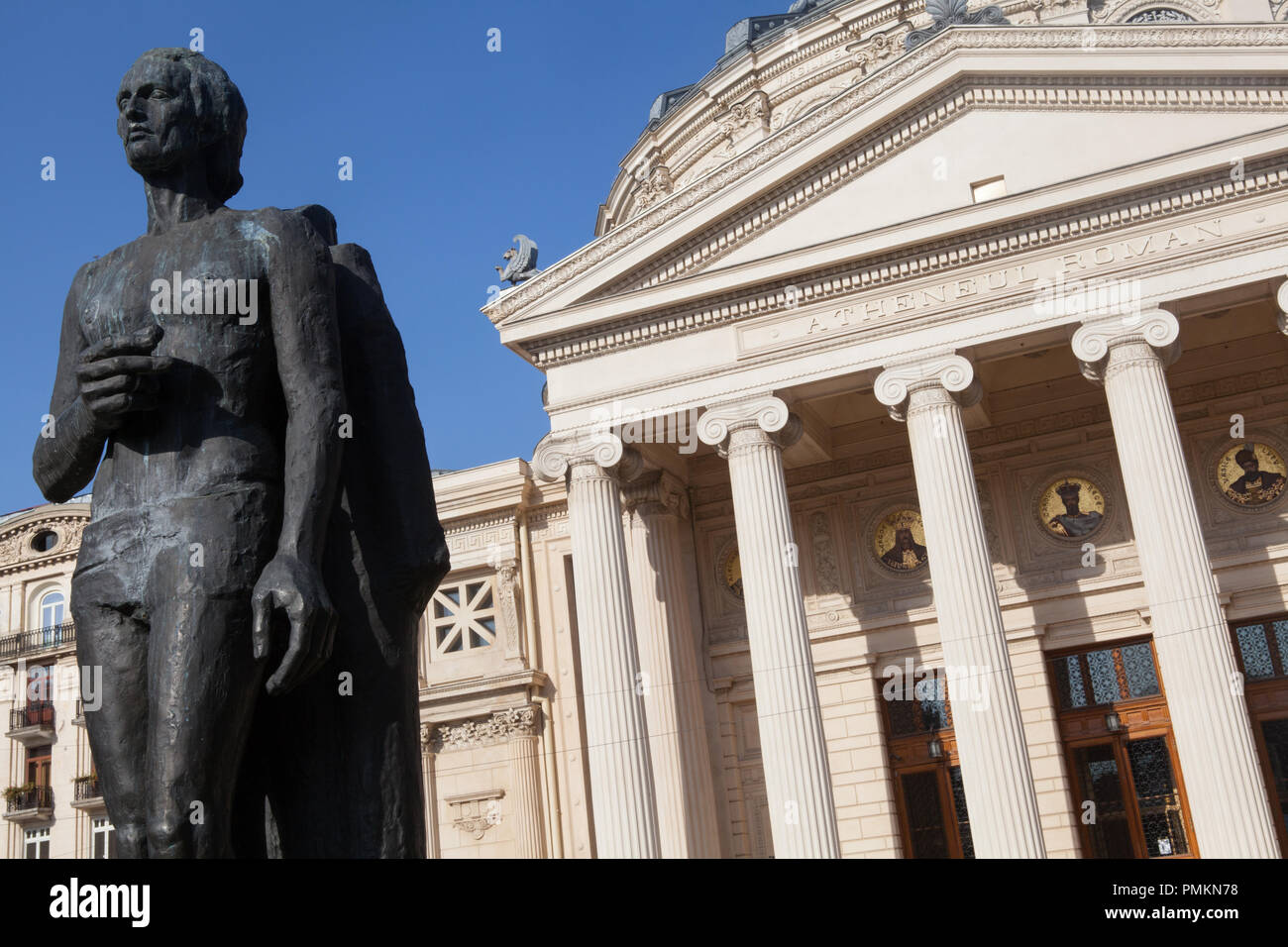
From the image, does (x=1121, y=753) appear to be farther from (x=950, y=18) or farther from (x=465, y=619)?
(x=465, y=619)

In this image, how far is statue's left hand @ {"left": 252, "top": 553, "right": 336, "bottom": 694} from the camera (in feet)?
9.91

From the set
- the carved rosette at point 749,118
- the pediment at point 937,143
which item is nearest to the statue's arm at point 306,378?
the pediment at point 937,143

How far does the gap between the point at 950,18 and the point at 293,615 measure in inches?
802

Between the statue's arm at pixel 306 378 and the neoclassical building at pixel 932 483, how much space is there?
15609mm

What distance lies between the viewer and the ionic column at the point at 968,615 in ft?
57.1

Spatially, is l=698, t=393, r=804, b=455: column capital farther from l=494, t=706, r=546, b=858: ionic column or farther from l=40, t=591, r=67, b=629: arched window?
l=40, t=591, r=67, b=629: arched window

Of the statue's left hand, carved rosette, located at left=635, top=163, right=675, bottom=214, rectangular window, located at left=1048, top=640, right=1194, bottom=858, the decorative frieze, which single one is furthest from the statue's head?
the decorative frieze

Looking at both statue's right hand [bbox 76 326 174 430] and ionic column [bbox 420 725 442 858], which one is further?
ionic column [bbox 420 725 442 858]

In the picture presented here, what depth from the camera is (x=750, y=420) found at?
20.2 m

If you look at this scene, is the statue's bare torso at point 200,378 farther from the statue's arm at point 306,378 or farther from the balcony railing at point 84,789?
the balcony railing at point 84,789

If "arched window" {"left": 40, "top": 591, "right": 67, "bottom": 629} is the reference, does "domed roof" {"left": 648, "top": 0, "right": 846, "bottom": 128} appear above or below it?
above

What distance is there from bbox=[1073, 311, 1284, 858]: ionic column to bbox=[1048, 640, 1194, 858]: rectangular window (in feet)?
13.4
